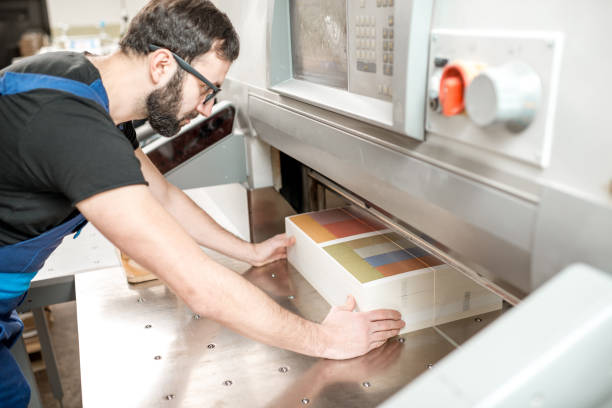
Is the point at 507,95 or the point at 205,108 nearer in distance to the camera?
the point at 507,95

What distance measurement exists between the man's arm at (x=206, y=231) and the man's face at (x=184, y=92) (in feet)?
0.90

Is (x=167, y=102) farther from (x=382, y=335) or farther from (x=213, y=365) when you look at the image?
(x=382, y=335)

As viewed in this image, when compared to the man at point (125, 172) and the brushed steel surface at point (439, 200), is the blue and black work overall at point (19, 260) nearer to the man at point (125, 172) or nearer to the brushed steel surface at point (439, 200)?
the man at point (125, 172)

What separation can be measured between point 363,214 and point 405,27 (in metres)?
0.72

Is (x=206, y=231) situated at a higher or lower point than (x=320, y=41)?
lower

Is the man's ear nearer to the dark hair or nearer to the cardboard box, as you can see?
the dark hair

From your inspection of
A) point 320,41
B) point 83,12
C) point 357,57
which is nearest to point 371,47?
point 357,57

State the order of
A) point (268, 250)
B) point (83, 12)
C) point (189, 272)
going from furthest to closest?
1. point (83, 12)
2. point (268, 250)
3. point (189, 272)

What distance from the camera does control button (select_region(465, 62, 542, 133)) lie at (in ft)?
1.79

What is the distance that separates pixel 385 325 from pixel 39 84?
29.6 inches

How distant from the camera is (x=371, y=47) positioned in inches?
34.8

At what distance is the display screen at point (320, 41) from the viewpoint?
41.2 inches

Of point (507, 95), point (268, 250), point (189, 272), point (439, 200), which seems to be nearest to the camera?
point (507, 95)

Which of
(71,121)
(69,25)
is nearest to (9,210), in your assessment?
(71,121)
